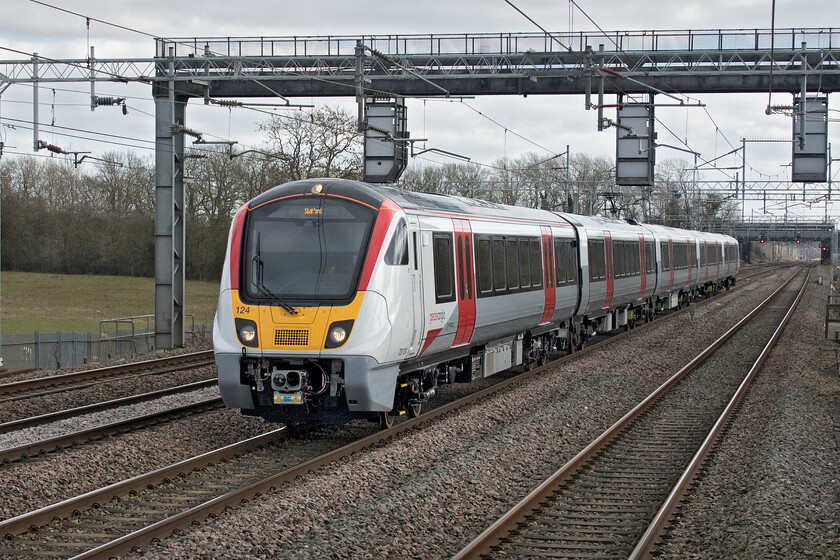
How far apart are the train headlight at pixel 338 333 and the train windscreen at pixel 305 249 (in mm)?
297

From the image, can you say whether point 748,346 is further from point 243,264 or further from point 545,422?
point 243,264

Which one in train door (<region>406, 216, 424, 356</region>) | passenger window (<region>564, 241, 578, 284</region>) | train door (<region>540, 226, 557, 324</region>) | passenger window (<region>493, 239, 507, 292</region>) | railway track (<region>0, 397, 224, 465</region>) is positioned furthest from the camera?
passenger window (<region>564, 241, 578, 284</region>)

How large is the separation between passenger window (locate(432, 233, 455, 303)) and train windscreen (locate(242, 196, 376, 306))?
1.70 metres

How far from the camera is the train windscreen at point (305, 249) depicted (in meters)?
10.7

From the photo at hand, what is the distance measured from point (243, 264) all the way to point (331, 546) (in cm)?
441

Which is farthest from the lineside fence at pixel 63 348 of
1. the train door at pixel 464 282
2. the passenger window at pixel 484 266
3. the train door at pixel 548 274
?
the train door at pixel 464 282

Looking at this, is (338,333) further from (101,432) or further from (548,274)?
(548,274)

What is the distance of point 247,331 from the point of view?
35.3 feet

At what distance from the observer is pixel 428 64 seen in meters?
24.4

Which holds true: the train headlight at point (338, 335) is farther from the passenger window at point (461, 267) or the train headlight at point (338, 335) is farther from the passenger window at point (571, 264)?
the passenger window at point (571, 264)

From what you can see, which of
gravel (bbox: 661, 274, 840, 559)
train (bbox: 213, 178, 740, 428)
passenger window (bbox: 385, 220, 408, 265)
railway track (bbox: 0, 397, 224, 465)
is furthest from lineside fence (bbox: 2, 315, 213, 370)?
gravel (bbox: 661, 274, 840, 559)

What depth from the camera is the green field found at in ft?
128

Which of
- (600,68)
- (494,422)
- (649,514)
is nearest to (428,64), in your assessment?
(600,68)

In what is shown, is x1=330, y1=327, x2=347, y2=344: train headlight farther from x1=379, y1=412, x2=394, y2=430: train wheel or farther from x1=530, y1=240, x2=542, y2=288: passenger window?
x1=530, y1=240, x2=542, y2=288: passenger window
